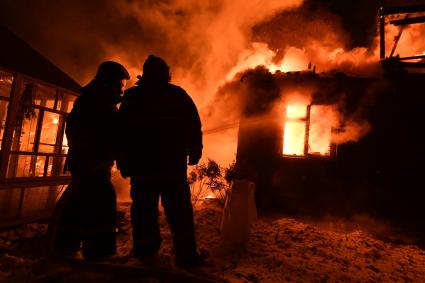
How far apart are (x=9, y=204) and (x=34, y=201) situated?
55 centimetres

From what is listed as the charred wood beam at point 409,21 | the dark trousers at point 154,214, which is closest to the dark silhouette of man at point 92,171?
the dark trousers at point 154,214

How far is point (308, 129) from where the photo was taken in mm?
8312

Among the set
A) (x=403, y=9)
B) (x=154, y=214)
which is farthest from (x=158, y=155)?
(x=403, y=9)

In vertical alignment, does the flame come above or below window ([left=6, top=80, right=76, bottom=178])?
above

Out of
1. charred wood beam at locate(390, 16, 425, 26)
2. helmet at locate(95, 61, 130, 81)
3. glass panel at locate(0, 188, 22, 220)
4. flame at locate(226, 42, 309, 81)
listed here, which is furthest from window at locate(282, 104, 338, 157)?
glass panel at locate(0, 188, 22, 220)

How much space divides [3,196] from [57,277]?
4.57 meters

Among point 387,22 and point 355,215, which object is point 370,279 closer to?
point 355,215

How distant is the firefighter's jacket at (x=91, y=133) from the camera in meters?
3.04

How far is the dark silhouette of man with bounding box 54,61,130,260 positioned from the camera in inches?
114

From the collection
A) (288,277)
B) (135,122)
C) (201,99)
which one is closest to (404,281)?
(288,277)

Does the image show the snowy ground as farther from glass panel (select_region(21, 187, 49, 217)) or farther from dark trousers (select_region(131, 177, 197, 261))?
glass panel (select_region(21, 187, 49, 217))

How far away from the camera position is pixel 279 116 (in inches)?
340

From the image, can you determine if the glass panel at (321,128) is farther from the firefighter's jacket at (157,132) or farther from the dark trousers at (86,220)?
the dark trousers at (86,220)

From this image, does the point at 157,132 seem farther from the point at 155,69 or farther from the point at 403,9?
the point at 403,9
